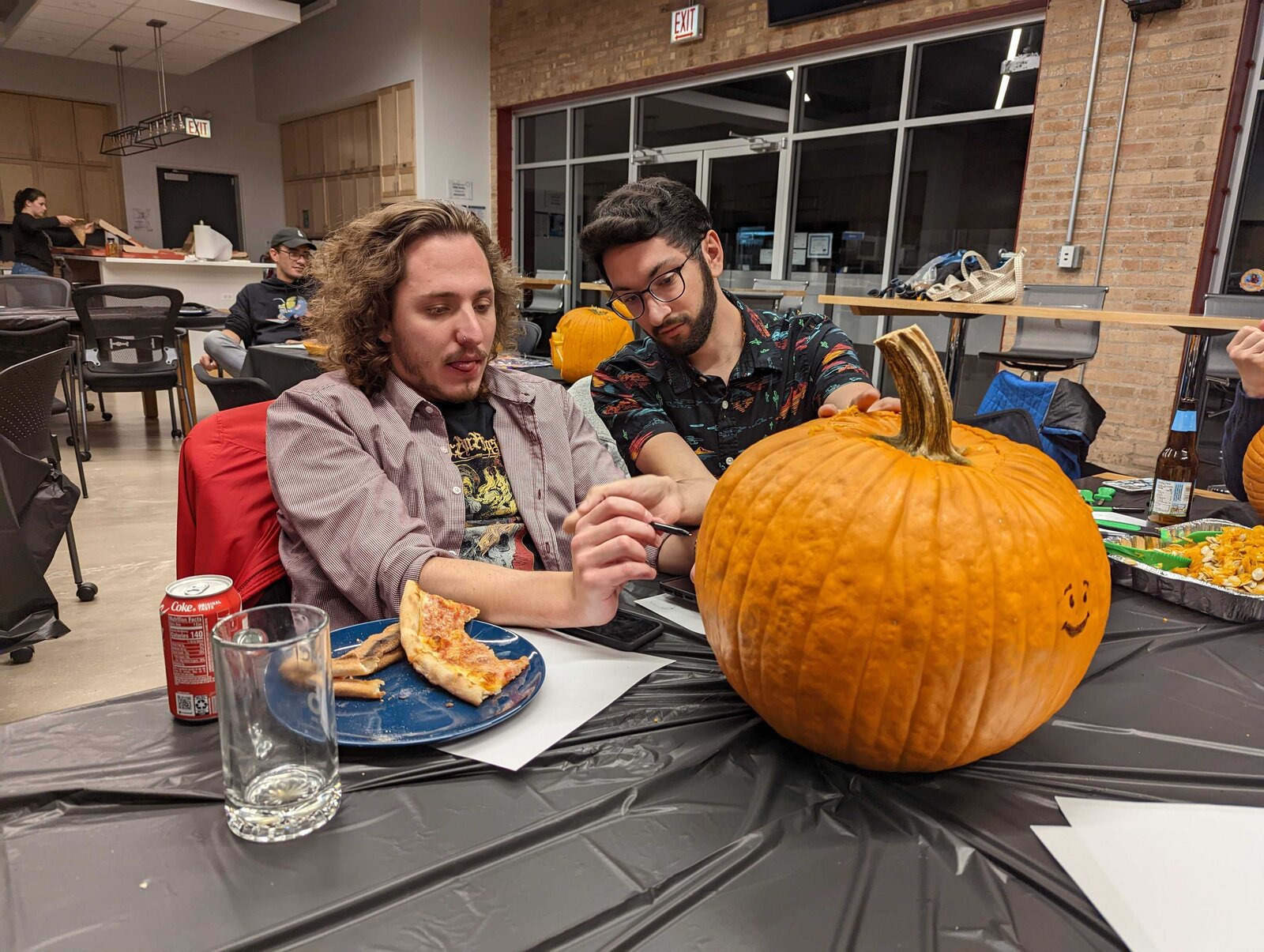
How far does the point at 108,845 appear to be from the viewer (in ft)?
2.03

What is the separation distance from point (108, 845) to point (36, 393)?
2.43 m

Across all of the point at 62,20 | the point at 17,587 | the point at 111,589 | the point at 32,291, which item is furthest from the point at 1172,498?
the point at 62,20

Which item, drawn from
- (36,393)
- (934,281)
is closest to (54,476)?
(36,393)

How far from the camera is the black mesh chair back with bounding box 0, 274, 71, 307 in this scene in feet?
18.4

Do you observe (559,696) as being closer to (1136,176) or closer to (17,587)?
(17,587)

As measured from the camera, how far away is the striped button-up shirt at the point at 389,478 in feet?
3.69

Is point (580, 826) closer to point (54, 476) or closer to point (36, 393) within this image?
point (54, 476)

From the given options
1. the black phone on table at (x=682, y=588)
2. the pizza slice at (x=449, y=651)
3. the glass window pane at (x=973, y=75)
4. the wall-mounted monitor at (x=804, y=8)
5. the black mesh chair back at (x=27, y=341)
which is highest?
the wall-mounted monitor at (x=804, y=8)

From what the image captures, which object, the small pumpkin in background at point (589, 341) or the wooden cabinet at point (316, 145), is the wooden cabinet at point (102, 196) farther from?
the small pumpkin in background at point (589, 341)

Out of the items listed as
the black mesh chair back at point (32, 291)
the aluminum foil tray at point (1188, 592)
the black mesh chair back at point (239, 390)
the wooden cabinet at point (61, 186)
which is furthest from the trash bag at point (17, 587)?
the wooden cabinet at point (61, 186)

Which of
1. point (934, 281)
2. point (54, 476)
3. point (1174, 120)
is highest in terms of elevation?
point (1174, 120)

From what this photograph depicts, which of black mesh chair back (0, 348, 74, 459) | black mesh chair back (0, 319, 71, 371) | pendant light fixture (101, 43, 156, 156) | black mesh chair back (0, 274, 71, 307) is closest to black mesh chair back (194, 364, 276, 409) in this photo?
black mesh chair back (0, 348, 74, 459)

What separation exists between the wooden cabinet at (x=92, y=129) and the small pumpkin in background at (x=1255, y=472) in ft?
45.3

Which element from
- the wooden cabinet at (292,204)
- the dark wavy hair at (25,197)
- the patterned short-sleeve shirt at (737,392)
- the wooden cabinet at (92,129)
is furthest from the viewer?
the wooden cabinet at (292,204)
